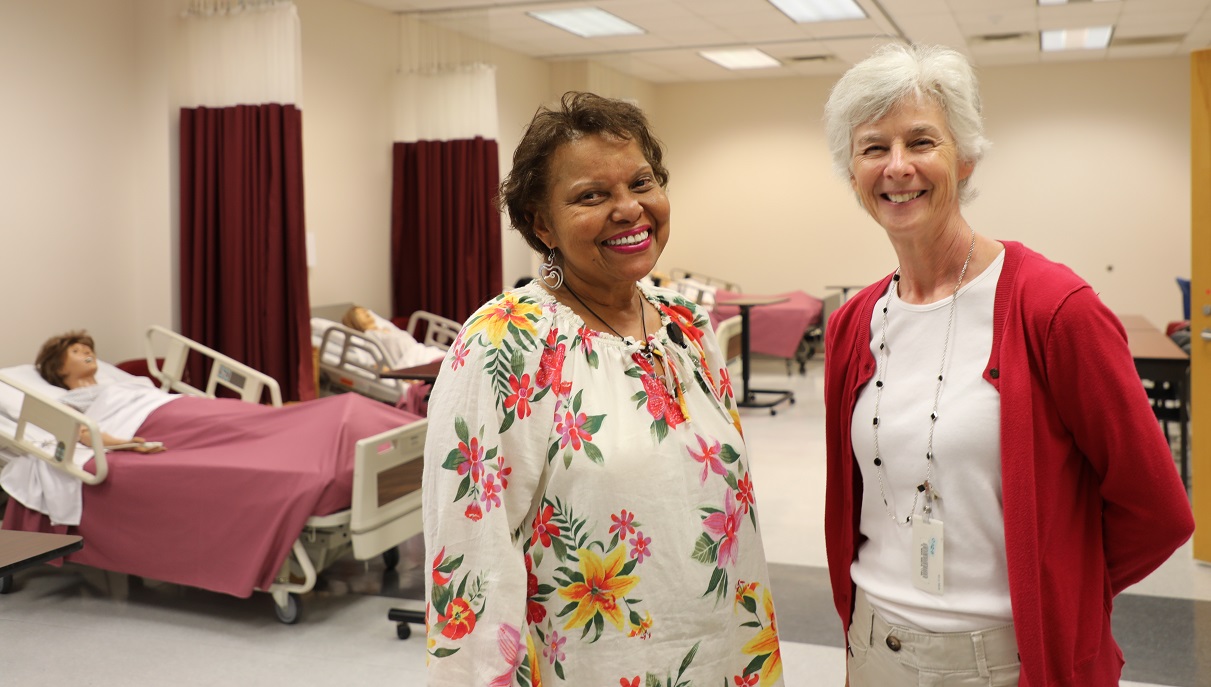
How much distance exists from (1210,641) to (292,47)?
5.00m

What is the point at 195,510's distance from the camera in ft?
12.1

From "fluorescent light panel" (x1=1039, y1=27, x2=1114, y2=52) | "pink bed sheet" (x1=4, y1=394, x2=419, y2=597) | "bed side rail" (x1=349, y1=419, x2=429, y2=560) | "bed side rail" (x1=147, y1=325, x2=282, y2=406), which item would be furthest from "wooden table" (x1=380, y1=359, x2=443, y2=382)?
"fluorescent light panel" (x1=1039, y1=27, x2=1114, y2=52)

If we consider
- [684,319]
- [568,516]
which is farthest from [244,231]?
[568,516]

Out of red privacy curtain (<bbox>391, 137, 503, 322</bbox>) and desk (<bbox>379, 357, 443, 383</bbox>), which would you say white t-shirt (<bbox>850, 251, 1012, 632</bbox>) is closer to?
desk (<bbox>379, 357, 443, 383</bbox>)

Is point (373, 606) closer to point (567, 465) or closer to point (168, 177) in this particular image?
point (567, 465)

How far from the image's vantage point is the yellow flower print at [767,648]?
157cm

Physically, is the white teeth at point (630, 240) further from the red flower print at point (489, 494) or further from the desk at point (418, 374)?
the desk at point (418, 374)

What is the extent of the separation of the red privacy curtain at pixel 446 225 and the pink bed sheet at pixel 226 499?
12.4 ft

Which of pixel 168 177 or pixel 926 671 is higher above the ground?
pixel 168 177

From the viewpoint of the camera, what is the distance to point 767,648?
1.59 meters

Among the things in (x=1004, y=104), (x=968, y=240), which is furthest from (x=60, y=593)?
(x=1004, y=104)

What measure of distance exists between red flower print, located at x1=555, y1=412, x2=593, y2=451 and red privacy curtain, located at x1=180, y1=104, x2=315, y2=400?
4.69 meters

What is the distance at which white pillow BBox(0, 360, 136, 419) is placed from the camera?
4.12m

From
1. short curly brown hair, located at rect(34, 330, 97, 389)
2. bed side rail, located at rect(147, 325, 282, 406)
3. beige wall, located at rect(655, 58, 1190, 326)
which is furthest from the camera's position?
beige wall, located at rect(655, 58, 1190, 326)
